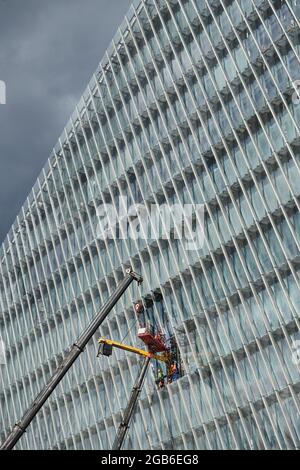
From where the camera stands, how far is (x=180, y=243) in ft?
275

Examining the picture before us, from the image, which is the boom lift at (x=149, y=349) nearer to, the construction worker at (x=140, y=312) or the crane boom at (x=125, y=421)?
the crane boom at (x=125, y=421)

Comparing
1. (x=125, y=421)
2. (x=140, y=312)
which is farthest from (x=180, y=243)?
(x=125, y=421)

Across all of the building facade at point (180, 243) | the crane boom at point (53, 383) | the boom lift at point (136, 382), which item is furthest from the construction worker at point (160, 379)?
the crane boom at point (53, 383)

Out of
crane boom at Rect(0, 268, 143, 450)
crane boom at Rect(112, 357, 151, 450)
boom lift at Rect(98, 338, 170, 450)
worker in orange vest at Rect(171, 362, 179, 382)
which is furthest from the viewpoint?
worker in orange vest at Rect(171, 362, 179, 382)

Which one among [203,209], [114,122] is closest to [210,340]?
[203,209]

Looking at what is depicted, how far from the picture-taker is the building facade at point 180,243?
7312 centimetres

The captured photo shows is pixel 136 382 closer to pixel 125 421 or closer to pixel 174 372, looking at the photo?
pixel 125 421

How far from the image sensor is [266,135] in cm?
7712

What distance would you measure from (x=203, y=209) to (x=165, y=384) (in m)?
15.2

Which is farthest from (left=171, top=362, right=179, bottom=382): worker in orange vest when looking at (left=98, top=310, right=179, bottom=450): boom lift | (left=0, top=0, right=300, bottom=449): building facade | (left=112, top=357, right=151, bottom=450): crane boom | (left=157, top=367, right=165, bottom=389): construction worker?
(left=112, top=357, right=151, bottom=450): crane boom

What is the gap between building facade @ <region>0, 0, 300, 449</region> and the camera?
73.1 m

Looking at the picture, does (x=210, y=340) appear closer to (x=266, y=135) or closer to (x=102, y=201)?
(x=266, y=135)

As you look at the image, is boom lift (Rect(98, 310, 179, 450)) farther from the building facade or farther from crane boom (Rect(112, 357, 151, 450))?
the building facade

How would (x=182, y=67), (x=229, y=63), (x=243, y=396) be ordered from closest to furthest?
(x=243, y=396)
(x=229, y=63)
(x=182, y=67)
